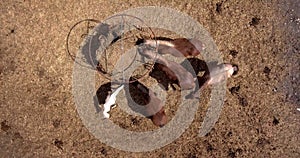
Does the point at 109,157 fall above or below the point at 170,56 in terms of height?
below

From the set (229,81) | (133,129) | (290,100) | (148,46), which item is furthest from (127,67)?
(290,100)

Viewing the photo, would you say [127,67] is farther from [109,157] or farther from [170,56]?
[109,157]

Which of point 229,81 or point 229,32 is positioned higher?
point 229,32

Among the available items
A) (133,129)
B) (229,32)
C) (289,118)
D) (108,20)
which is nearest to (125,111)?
(133,129)

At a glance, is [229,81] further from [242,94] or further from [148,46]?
[148,46]

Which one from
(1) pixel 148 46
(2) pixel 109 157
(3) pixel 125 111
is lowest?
(2) pixel 109 157

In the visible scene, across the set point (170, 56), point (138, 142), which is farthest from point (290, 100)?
point (138, 142)
